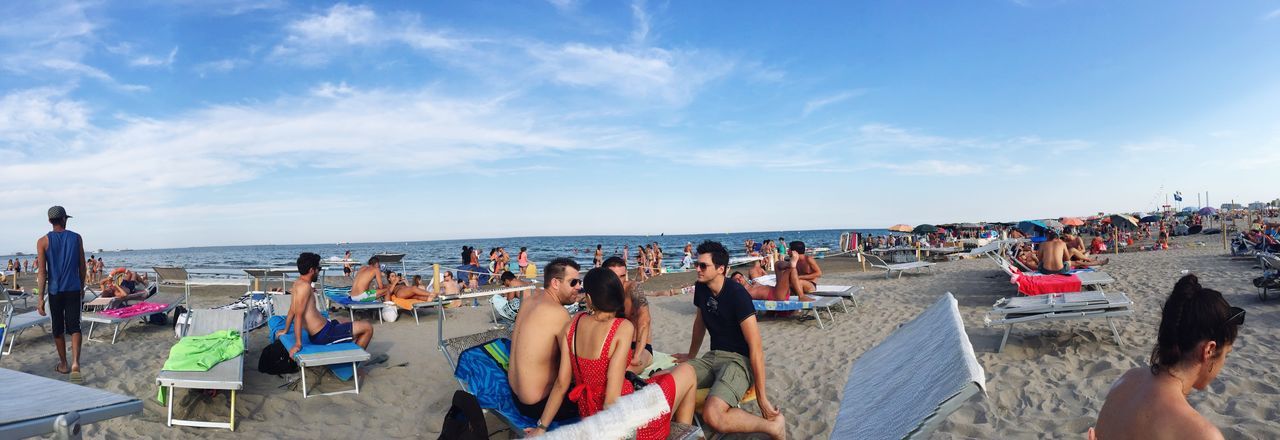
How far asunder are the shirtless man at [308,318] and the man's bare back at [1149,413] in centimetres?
541

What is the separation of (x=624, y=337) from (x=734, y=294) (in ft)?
3.53

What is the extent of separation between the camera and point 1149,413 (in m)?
1.86

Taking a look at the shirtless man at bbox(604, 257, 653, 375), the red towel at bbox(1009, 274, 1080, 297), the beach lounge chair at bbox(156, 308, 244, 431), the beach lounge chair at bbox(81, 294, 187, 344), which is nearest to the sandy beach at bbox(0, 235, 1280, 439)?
the beach lounge chair at bbox(156, 308, 244, 431)

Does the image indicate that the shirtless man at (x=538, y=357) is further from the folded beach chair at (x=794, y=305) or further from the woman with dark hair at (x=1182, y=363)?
the folded beach chair at (x=794, y=305)

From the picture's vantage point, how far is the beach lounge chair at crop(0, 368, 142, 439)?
1339 millimetres

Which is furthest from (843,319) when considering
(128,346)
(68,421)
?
(128,346)

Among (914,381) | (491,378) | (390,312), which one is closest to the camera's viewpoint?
(914,381)

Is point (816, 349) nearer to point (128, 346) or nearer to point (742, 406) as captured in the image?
point (742, 406)

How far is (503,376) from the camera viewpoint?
4074 millimetres

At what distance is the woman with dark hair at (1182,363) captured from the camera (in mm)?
1759

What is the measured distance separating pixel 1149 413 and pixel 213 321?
7.01 meters

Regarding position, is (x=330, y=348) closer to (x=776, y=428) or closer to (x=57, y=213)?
(x=57, y=213)

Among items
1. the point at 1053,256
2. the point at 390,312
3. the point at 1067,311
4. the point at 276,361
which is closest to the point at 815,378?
the point at 1067,311

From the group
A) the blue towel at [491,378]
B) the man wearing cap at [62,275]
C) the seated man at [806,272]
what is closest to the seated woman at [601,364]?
the blue towel at [491,378]
